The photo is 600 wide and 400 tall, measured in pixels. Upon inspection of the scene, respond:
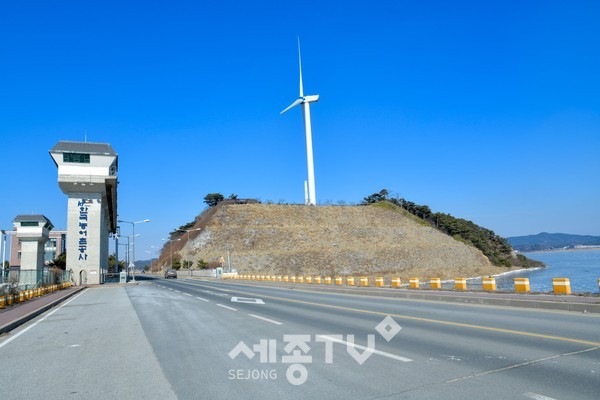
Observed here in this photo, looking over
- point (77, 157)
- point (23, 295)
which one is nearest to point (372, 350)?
point (23, 295)

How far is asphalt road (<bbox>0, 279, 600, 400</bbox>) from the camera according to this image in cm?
606

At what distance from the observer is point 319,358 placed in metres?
7.93

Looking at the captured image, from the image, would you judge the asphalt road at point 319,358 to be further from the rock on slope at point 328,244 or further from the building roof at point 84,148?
the rock on slope at point 328,244

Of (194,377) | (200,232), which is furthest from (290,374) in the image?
(200,232)

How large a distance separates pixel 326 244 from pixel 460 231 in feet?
184

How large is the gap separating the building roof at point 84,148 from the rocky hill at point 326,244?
30.4 meters

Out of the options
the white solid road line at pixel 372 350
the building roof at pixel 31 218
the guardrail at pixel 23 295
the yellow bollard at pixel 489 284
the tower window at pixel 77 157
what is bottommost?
the white solid road line at pixel 372 350

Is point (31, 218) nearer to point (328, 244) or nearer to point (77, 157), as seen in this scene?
point (77, 157)

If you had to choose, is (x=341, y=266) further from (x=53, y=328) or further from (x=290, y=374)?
(x=290, y=374)

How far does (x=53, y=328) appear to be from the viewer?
13.9 metres

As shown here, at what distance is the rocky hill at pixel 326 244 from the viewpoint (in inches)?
3135

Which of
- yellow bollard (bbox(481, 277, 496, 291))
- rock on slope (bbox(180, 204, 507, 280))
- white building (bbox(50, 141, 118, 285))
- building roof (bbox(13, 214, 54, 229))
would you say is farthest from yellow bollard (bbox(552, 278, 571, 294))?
building roof (bbox(13, 214, 54, 229))

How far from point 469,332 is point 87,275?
5075cm

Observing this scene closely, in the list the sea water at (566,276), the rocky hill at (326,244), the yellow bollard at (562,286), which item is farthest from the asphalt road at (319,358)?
the rocky hill at (326,244)
